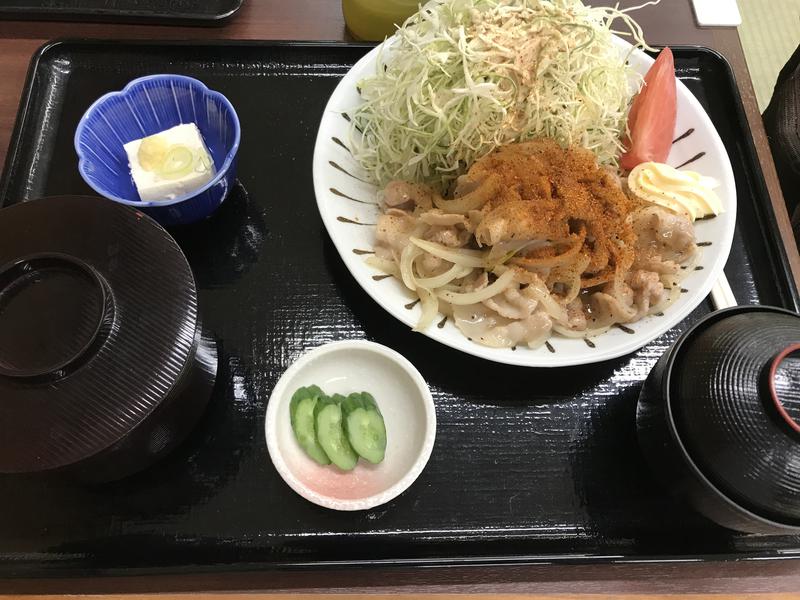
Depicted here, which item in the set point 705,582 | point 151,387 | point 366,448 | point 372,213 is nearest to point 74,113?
point 372,213

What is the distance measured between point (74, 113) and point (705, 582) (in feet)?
7.54

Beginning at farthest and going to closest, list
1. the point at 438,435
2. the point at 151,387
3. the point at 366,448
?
1. the point at 438,435
2. the point at 366,448
3. the point at 151,387

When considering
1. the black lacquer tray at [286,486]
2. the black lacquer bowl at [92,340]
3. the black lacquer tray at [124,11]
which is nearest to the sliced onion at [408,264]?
the black lacquer tray at [286,486]

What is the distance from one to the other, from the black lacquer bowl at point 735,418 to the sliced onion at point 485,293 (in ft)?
1.39

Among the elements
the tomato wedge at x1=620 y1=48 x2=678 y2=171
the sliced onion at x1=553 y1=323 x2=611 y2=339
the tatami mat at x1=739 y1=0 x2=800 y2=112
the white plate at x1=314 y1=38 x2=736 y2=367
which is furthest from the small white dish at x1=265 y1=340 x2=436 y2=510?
the tatami mat at x1=739 y1=0 x2=800 y2=112

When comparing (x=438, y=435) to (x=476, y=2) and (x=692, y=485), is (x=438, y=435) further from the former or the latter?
(x=476, y=2)

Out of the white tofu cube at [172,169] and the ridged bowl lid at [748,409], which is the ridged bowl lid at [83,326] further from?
the ridged bowl lid at [748,409]

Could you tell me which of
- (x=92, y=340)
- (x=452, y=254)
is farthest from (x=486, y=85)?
(x=92, y=340)

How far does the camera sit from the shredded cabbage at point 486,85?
1.57 m

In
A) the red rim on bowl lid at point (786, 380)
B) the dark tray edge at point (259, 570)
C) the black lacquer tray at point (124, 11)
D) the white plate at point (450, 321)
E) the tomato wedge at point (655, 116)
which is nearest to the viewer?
the red rim on bowl lid at point (786, 380)

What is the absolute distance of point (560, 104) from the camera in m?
1.59

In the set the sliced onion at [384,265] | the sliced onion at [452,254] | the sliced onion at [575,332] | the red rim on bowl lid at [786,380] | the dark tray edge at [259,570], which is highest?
the red rim on bowl lid at [786,380]

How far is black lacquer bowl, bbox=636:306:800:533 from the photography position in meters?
A: 1.07

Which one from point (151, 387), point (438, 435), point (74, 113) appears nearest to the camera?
point (151, 387)
